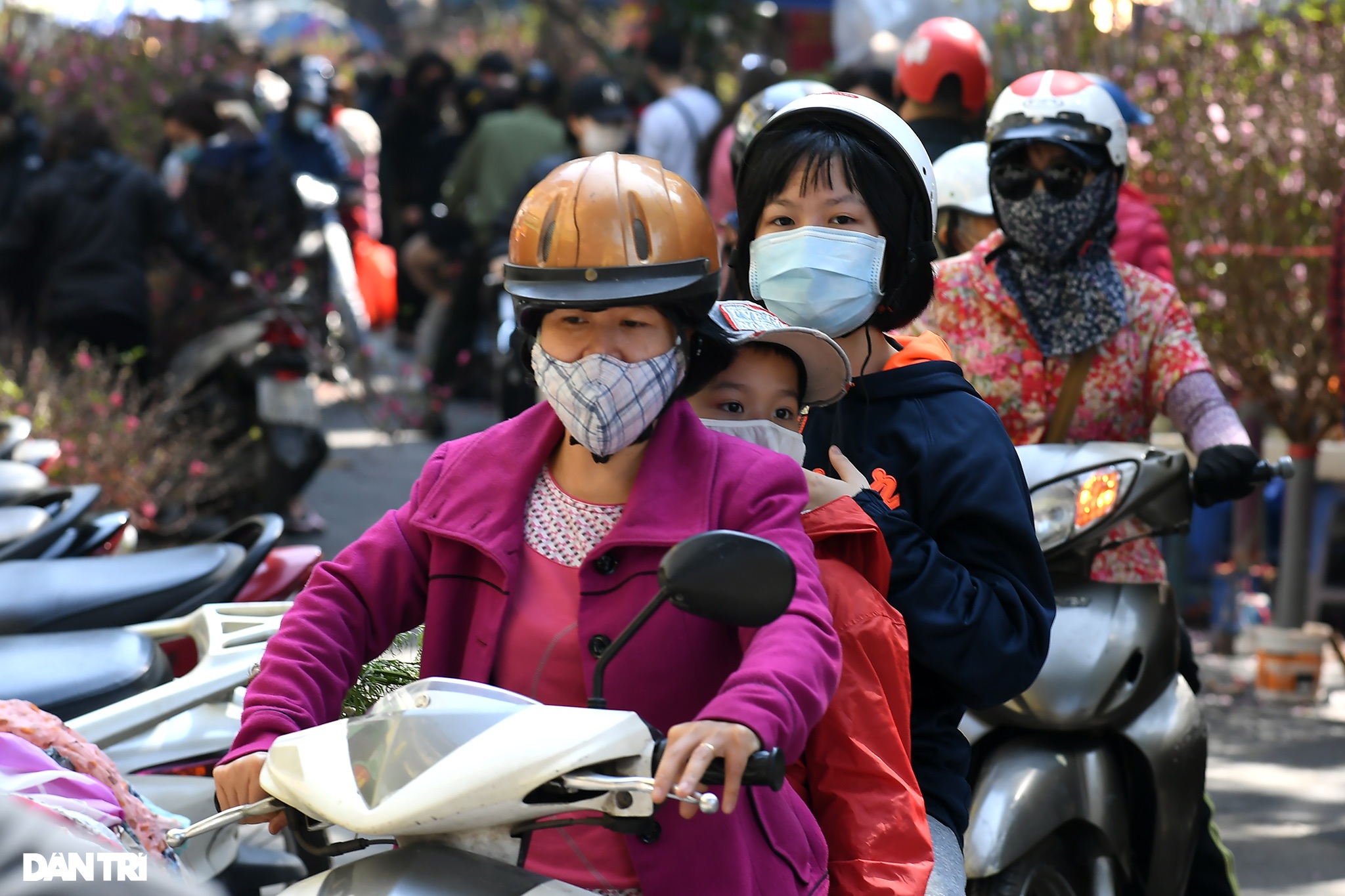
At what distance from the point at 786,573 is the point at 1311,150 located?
5879 millimetres

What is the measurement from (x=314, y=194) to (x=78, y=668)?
21.9 feet

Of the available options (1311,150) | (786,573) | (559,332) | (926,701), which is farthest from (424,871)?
(1311,150)

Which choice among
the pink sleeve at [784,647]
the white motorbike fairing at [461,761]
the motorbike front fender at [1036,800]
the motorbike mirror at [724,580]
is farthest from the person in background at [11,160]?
the motorbike mirror at [724,580]

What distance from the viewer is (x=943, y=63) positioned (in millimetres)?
5176

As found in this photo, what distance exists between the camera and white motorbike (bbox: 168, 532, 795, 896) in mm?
1692

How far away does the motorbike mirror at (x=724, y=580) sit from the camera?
5.71ft

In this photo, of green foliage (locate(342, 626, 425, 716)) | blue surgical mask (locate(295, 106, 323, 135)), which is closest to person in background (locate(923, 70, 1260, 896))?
green foliage (locate(342, 626, 425, 716))

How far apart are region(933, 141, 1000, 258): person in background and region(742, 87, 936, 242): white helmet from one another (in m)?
1.74

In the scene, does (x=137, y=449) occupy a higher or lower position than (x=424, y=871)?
lower

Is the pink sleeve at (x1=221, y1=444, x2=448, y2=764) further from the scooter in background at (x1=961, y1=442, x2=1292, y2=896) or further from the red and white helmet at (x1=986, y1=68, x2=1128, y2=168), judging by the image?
the red and white helmet at (x1=986, y1=68, x2=1128, y2=168)

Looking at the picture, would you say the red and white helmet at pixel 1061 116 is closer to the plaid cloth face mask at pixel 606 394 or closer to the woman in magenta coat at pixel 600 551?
the woman in magenta coat at pixel 600 551

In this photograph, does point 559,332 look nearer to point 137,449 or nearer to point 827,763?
point 827,763

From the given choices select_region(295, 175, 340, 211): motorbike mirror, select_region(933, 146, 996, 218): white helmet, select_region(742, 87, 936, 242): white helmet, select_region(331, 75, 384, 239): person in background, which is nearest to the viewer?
select_region(742, 87, 936, 242): white helmet

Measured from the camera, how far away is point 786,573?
5.80ft
